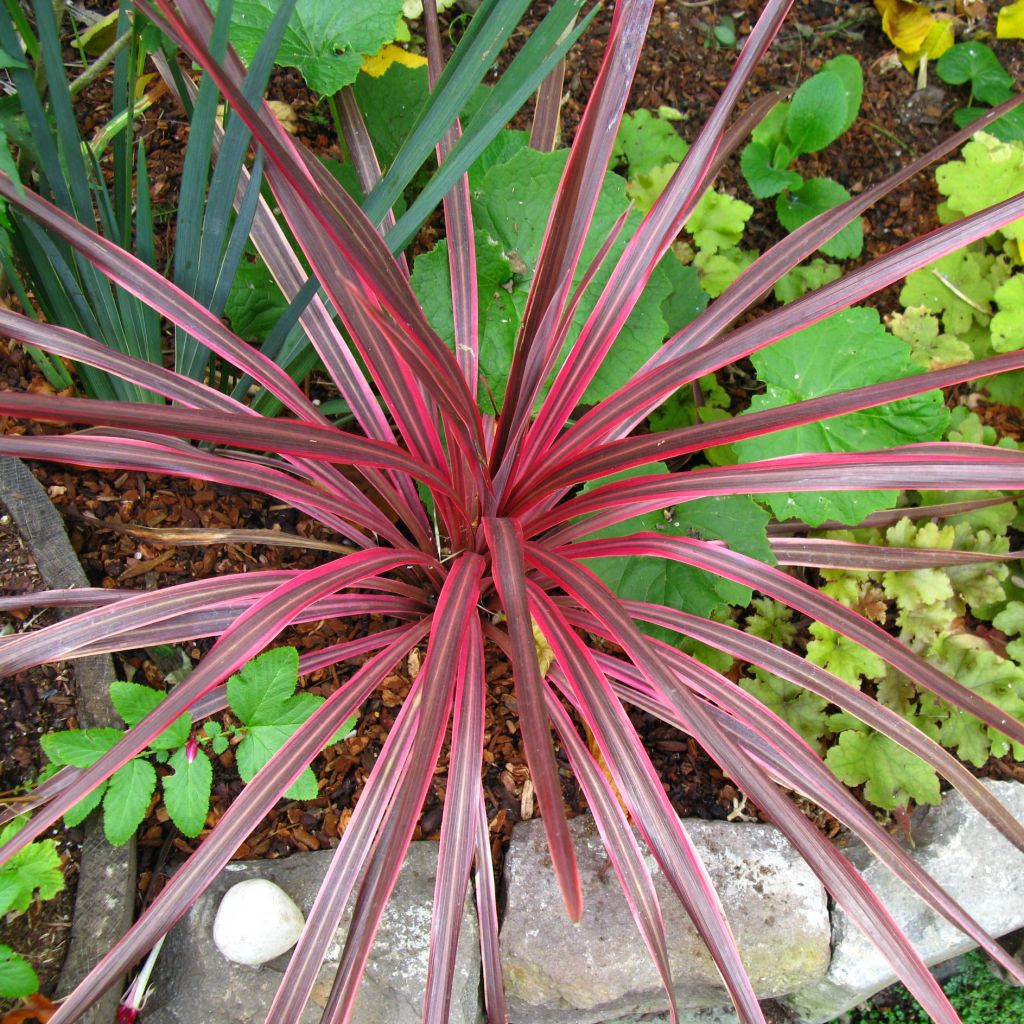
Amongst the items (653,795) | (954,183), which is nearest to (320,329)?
(653,795)

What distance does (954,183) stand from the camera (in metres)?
1.76

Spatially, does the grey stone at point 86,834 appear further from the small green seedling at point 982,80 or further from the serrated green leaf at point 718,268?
the small green seedling at point 982,80

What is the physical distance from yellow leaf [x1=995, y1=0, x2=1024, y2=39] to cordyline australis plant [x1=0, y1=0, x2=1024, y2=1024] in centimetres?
124

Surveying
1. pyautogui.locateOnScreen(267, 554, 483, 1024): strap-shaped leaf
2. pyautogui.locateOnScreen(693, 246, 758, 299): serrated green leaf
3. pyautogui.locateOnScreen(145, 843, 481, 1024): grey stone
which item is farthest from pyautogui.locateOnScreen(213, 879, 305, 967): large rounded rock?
pyautogui.locateOnScreen(693, 246, 758, 299): serrated green leaf

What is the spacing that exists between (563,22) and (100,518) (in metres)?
0.95

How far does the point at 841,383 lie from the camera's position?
4.64ft

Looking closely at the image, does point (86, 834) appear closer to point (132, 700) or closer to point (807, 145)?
point (132, 700)

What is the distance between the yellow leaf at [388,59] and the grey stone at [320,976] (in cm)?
134

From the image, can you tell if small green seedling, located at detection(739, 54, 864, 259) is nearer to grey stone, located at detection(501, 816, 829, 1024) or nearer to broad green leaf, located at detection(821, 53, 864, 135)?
broad green leaf, located at detection(821, 53, 864, 135)

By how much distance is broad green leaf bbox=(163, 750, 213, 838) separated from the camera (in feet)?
3.15

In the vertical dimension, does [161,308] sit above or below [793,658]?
above

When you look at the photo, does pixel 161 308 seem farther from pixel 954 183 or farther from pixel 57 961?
pixel 954 183

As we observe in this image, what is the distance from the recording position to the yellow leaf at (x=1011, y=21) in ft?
6.41

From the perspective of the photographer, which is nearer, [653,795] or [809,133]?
[653,795]
